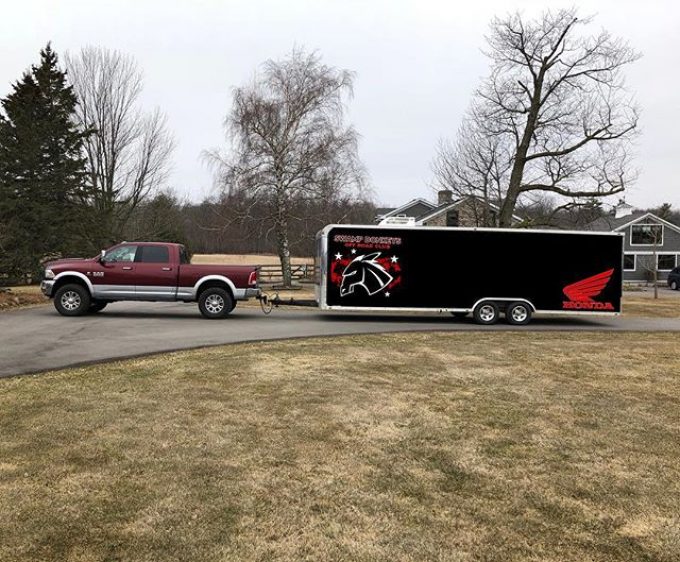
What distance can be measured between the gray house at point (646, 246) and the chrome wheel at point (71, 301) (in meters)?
41.4

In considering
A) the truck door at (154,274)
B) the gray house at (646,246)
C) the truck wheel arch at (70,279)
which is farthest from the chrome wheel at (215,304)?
the gray house at (646,246)

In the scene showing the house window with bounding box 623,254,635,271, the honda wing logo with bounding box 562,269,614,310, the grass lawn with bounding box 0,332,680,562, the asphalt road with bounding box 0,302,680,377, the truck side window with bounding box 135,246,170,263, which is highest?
the house window with bounding box 623,254,635,271

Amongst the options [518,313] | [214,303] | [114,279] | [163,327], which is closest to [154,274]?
[114,279]

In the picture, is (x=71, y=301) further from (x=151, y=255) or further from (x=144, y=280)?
(x=151, y=255)

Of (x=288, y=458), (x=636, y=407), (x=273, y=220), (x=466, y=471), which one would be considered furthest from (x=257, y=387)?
(x=273, y=220)

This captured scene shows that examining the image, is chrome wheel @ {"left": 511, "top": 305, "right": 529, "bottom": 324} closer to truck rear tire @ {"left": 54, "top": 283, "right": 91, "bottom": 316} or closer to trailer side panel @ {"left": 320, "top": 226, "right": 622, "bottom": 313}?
trailer side panel @ {"left": 320, "top": 226, "right": 622, "bottom": 313}

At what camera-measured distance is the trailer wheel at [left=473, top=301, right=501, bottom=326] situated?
15.2 m

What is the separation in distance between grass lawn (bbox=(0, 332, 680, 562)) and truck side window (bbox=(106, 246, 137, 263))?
7.27m

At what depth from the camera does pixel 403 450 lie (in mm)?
4781

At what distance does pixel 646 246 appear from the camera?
45.5 m

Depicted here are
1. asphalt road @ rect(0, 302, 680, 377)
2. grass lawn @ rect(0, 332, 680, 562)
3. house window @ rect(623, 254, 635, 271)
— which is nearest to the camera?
grass lawn @ rect(0, 332, 680, 562)

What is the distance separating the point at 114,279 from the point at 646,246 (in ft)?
143

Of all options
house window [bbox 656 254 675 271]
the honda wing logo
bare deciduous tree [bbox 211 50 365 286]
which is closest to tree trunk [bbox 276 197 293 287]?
bare deciduous tree [bbox 211 50 365 286]

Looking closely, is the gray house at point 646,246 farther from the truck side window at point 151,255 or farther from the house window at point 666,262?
the truck side window at point 151,255
